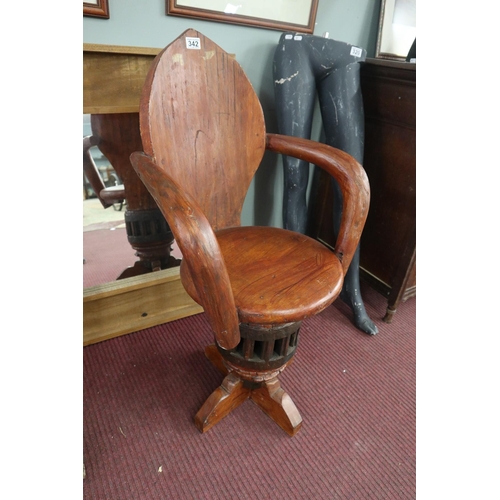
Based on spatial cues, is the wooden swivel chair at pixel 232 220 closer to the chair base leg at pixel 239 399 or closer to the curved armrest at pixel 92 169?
the chair base leg at pixel 239 399

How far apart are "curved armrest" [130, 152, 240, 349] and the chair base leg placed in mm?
391

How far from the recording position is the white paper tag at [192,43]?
0.88 metres

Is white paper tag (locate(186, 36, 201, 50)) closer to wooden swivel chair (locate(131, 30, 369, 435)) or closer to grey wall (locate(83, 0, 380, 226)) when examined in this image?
wooden swivel chair (locate(131, 30, 369, 435))

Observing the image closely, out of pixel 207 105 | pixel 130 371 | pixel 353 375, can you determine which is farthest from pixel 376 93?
pixel 130 371

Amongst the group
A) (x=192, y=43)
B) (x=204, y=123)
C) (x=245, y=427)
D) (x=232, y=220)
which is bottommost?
(x=245, y=427)

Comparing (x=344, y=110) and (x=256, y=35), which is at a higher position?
(x=256, y=35)

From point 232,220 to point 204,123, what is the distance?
0.29 m

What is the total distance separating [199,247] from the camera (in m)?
0.63

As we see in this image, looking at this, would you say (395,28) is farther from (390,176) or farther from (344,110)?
(390,176)

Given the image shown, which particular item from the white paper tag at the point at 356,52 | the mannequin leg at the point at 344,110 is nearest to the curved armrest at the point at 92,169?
the mannequin leg at the point at 344,110

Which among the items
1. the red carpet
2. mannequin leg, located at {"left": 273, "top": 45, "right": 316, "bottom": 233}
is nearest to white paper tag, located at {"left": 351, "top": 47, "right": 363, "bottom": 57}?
A: mannequin leg, located at {"left": 273, "top": 45, "right": 316, "bottom": 233}

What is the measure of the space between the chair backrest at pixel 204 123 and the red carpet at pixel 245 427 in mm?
588

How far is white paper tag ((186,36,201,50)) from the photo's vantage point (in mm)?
881

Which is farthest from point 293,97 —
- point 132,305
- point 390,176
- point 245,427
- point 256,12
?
point 245,427
